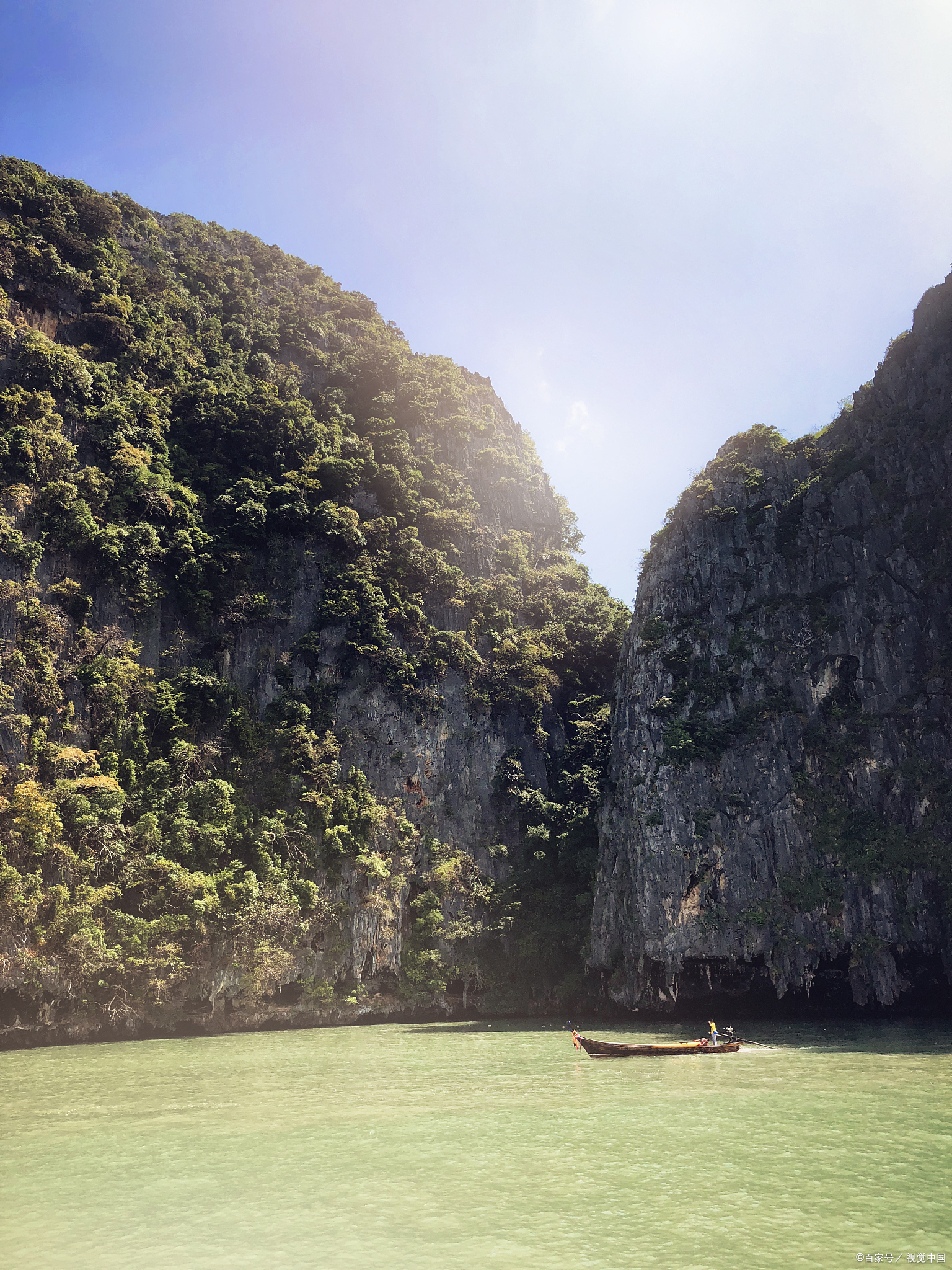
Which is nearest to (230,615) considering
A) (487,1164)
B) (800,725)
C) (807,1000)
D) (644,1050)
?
(644,1050)

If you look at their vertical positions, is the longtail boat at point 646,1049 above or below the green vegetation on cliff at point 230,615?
below

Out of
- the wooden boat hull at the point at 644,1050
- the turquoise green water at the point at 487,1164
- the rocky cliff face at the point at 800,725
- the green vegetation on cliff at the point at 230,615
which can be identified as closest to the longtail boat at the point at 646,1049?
the wooden boat hull at the point at 644,1050

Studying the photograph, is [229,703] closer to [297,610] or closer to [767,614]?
[297,610]

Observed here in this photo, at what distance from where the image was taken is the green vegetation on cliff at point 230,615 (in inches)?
1231

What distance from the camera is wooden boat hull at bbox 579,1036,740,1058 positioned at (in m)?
22.4

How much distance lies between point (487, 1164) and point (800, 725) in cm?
2830

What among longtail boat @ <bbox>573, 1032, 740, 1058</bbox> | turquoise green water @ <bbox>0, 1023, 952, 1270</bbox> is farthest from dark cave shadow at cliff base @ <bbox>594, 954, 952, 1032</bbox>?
turquoise green water @ <bbox>0, 1023, 952, 1270</bbox>

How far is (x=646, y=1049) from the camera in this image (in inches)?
886

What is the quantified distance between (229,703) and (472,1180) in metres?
29.4

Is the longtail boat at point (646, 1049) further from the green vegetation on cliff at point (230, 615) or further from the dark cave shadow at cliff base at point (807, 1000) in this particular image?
the green vegetation on cliff at point (230, 615)

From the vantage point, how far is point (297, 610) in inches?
1698

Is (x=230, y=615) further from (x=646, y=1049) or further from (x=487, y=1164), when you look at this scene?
(x=487, y=1164)

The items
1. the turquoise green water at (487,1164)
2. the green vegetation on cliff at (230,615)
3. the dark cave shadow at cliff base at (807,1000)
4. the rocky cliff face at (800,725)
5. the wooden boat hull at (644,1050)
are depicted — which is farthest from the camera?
the rocky cliff face at (800,725)

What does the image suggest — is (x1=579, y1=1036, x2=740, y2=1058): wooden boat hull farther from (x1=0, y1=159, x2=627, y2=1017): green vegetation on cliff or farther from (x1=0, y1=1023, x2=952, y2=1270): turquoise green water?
(x1=0, y1=159, x2=627, y2=1017): green vegetation on cliff
